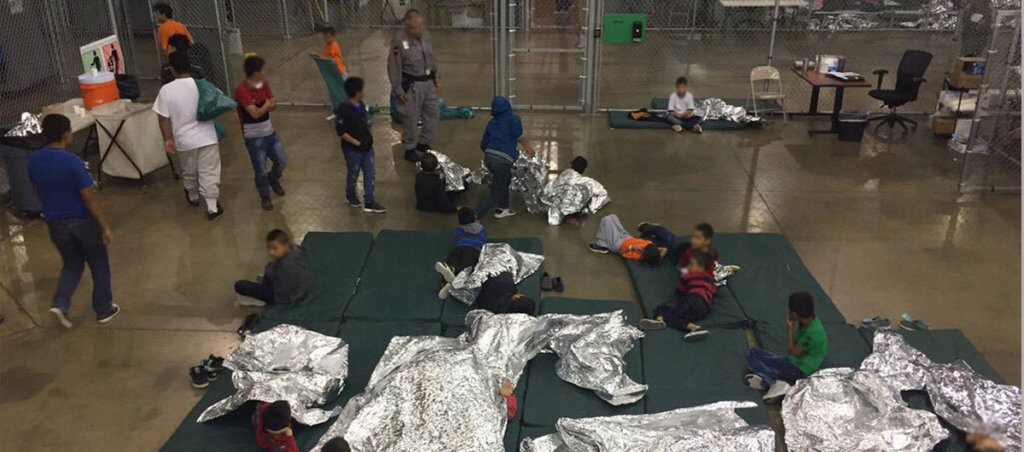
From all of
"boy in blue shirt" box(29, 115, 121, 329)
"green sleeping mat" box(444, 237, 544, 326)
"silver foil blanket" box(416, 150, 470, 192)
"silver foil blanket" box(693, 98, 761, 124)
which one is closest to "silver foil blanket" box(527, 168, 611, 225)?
"green sleeping mat" box(444, 237, 544, 326)

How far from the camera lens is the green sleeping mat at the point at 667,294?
6.06 m

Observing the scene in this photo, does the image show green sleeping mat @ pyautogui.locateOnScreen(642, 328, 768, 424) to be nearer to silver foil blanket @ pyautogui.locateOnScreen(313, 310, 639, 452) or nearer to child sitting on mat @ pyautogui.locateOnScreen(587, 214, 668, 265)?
silver foil blanket @ pyautogui.locateOnScreen(313, 310, 639, 452)

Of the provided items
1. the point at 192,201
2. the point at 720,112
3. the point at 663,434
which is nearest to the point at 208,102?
the point at 192,201

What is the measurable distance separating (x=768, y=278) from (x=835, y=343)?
101 cm

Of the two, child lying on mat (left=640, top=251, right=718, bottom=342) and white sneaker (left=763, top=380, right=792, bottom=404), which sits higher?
child lying on mat (left=640, top=251, right=718, bottom=342)

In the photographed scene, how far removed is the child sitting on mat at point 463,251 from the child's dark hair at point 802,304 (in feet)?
8.50

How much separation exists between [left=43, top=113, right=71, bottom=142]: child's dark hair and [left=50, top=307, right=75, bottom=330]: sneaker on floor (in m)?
1.36

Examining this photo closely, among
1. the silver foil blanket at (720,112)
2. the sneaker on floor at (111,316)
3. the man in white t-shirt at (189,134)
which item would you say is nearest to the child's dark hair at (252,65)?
the man in white t-shirt at (189,134)

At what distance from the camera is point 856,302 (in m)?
6.52

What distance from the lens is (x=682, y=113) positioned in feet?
35.3

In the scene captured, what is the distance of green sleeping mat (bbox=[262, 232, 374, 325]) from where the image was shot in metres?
6.12

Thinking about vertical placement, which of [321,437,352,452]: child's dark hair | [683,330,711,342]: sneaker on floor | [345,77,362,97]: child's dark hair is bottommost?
[683,330,711,342]: sneaker on floor

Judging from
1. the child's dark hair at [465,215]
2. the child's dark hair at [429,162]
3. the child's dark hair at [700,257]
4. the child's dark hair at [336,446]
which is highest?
the child's dark hair at [700,257]

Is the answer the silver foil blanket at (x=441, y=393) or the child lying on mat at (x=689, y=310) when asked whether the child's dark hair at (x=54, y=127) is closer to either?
the silver foil blanket at (x=441, y=393)
